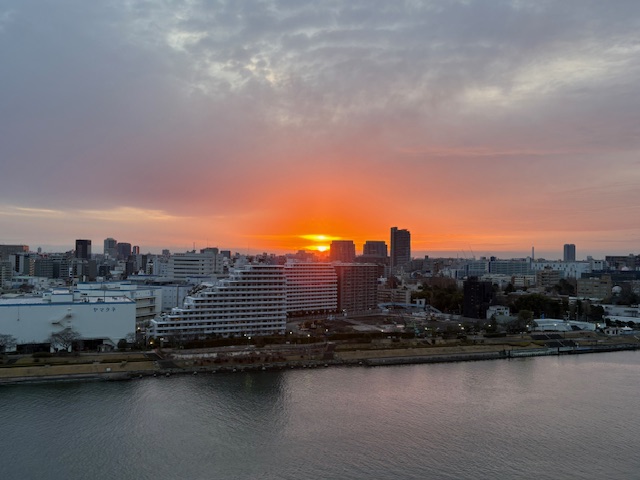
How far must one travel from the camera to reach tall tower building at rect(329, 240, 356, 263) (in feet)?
176

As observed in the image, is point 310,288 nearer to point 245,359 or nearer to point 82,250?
point 245,359

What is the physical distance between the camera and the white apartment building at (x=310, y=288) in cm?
2330

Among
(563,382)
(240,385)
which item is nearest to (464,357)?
(563,382)

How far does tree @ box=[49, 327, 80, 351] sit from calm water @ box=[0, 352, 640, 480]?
2.61 meters

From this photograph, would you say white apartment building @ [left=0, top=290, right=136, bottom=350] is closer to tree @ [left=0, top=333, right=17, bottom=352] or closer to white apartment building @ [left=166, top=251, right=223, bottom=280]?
tree @ [left=0, top=333, right=17, bottom=352]

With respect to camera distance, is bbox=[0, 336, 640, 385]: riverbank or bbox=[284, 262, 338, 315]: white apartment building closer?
bbox=[0, 336, 640, 385]: riverbank

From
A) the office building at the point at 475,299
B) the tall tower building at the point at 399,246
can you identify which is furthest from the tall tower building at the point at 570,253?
the office building at the point at 475,299

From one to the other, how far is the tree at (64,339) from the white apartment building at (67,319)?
15cm

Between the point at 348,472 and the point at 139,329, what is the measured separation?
11.6 meters

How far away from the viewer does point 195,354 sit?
14133 mm

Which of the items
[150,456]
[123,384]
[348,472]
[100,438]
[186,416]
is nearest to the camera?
[348,472]

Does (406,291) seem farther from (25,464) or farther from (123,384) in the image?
(25,464)

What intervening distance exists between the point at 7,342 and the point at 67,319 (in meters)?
1.51

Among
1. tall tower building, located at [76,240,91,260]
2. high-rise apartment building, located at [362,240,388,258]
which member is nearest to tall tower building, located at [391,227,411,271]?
high-rise apartment building, located at [362,240,388,258]
